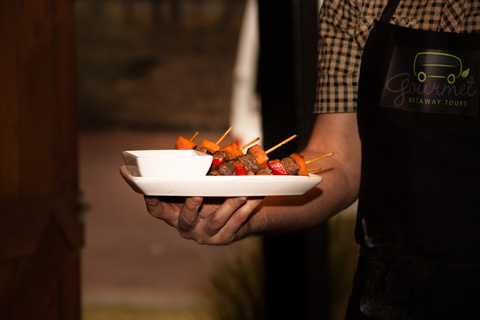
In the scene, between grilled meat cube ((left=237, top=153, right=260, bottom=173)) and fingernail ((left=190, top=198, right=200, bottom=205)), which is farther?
grilled meat cube ((left=237, top=153, right=260, bottom=173))

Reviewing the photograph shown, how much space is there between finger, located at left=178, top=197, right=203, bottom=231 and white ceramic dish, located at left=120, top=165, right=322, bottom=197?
0.13ft

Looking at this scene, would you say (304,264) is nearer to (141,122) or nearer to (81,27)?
(141,122)

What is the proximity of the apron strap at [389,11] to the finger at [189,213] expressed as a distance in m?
0.85

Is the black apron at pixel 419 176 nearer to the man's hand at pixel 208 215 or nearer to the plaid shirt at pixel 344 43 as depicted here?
the plaid shirt at pixel 344 43

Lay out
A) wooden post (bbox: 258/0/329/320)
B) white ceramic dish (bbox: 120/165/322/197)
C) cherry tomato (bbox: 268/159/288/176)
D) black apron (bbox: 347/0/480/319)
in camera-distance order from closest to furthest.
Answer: white ceramic dish (bbox: 120/165/322/197) < cherry tomato (bbox: 268/159/288/176) < black apron (bbox: 347/0/480/319) < wooden post (bbox: 258/0/329/320)

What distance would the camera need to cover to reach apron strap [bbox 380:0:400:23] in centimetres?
171

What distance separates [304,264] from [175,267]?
4455 millimetres

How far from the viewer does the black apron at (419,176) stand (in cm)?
150

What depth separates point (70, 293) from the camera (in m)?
2.95

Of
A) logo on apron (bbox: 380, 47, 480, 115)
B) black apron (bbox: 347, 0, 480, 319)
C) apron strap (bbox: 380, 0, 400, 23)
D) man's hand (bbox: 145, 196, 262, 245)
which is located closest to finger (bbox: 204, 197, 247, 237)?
man's hand (bbox: 145, 196, 262, 245)

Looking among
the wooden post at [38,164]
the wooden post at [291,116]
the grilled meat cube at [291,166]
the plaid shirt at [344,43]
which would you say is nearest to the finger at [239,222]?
the grilled meat cube at [291,166]

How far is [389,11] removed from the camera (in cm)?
171

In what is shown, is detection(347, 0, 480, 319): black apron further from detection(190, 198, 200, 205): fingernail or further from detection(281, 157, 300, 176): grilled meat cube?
detection(190, 198, 200, 205): fingernail

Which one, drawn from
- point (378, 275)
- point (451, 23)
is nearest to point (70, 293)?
point (378, 275)
